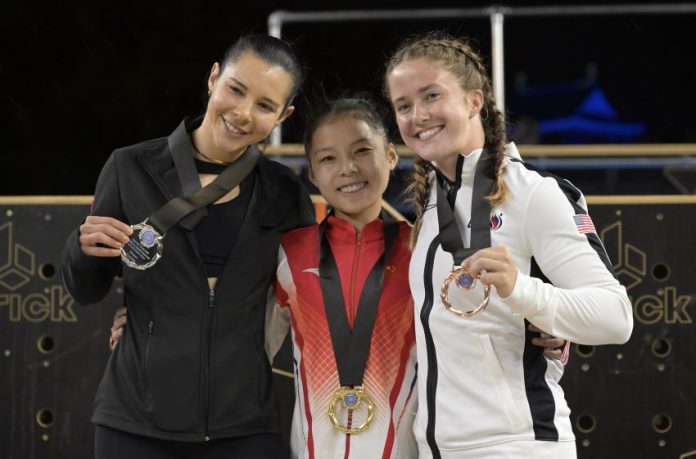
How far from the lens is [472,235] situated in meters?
2.13

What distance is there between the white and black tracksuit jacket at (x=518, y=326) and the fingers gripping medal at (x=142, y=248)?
0.61m

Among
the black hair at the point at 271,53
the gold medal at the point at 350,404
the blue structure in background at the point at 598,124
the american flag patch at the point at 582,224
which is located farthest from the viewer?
the blue structure in background at the point at 598,124

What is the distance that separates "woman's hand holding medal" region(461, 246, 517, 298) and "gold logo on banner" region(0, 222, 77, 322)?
6.44 ft

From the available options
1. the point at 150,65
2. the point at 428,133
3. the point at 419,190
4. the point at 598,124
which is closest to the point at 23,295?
the point at 419,190

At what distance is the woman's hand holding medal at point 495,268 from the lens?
1931 millimetres

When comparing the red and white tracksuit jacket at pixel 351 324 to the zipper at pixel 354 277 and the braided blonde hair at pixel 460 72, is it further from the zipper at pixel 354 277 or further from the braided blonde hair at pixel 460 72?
the braided blonde hair at pixel 460 72

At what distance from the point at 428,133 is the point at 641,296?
1.47 metres

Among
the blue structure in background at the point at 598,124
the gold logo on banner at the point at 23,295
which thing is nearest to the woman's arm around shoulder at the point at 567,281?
the gold logo on banner at the point at 23,295

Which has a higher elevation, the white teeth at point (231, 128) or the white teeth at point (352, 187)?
the white teeth at point (231, 128)

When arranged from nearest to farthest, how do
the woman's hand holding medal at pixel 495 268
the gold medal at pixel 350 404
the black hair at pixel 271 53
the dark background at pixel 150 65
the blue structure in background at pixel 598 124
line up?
1. the woman's hand holding medal at pixel 495 268
2. the gold medal at pixel 350 404
3. the black hair at pixel 271 53
4. the dark background at pixel 150 65
5. the blue structure in background at pixel 598 124

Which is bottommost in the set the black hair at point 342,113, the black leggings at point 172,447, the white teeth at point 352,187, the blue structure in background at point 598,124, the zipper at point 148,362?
the black leggings at point 172,447

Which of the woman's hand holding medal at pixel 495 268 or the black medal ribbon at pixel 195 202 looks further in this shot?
the black medal ribbon at pixel 195 202

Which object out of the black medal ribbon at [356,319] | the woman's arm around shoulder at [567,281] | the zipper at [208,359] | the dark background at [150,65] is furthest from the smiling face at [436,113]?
the dark background at [150,65]

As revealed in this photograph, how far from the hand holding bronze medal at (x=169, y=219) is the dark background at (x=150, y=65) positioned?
6227mm
